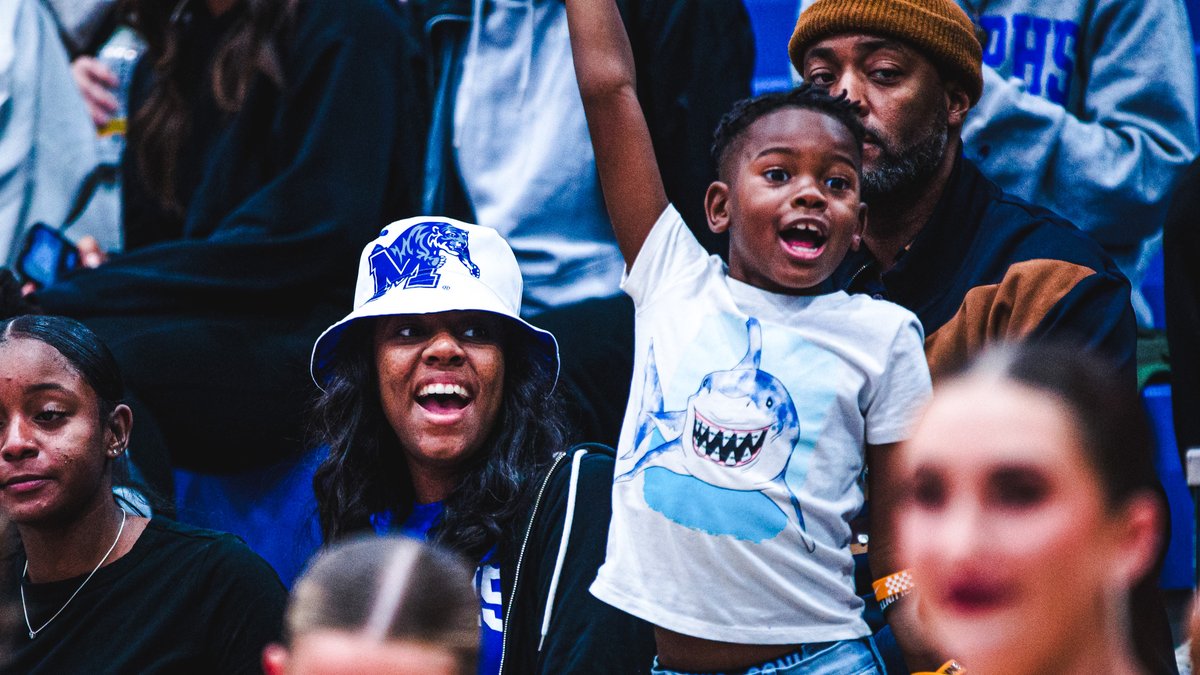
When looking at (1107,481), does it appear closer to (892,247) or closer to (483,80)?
(892,247)

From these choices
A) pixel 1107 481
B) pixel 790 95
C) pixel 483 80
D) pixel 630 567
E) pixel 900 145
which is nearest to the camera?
pixel 1107 481

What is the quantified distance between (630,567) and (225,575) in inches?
34.2

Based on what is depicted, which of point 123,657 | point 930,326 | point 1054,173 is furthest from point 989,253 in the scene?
point 123,657

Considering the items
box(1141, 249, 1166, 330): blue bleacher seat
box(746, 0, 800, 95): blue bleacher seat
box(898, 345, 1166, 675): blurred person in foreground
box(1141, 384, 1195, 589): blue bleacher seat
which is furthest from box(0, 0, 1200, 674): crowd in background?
box(746, 0, 800, 95): blue bleacher seat

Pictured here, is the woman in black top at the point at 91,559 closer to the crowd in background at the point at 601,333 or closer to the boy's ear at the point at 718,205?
the crowd in background at the point at 601,333

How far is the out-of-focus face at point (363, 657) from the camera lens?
1981mm

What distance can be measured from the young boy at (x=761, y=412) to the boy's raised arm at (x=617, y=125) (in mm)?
58

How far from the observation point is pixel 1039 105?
4.13 meters

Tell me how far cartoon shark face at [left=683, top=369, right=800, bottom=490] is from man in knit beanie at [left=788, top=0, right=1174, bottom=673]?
53 cm

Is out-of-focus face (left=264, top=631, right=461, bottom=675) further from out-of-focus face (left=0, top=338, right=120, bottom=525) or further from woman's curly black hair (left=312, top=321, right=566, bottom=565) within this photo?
out-of-focus face (left=0, top=338, right=120, bottom=525)

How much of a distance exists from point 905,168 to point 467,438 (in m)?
1.12

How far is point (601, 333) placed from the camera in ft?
13.0

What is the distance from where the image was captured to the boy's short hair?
297 cm

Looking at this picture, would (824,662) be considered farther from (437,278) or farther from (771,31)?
(771,31)
